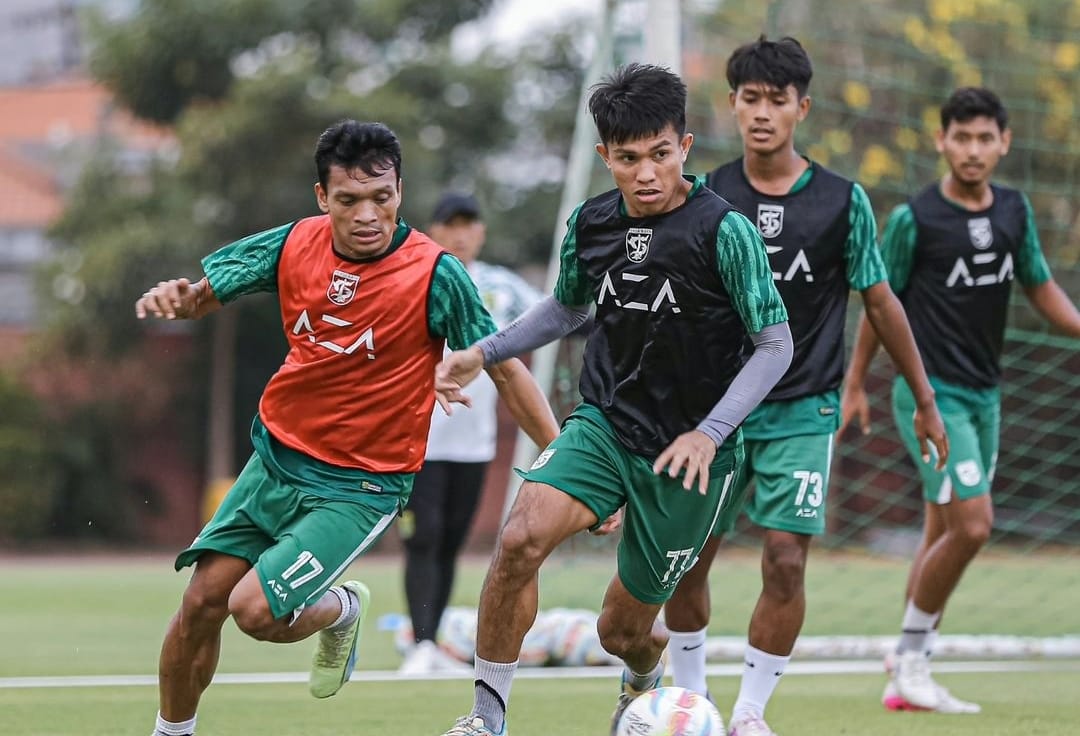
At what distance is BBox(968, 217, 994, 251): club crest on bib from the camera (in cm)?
674

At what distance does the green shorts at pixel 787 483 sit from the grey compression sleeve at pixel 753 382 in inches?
29.1

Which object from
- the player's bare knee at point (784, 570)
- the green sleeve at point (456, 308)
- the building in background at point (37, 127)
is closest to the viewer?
the green sleeve at point (456, 308)

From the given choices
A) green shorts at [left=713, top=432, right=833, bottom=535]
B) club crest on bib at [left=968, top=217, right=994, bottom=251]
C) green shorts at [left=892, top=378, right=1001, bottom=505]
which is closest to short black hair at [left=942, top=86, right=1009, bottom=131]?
club crest on bib at [left=968, top=217, right=994, bottom=251]

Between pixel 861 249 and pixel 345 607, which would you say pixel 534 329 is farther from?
pixel 861 249

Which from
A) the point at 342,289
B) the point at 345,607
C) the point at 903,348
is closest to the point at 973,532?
the point at 903,348

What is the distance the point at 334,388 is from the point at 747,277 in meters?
1.33

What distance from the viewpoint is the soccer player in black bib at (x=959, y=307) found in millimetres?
6625

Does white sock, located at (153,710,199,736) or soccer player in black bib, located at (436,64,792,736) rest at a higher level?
soccer player in black bib, located at (436,64,792,736)

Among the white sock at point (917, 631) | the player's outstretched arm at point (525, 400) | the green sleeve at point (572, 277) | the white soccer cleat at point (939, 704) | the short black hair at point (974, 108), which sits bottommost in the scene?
the white soccer cleat at point (939, 704)

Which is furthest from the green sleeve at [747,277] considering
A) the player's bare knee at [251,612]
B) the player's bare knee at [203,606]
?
the player's bare knee at [203,606]

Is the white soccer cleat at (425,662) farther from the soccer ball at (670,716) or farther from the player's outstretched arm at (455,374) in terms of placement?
the player's outstretched arm at (455,374)

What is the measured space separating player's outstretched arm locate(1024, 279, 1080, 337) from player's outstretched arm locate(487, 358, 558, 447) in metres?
2.80

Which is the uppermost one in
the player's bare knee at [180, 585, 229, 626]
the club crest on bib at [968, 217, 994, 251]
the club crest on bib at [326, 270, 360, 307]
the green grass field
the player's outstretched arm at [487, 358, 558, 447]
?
the club crest on bib at [968, 217, 994, 251]

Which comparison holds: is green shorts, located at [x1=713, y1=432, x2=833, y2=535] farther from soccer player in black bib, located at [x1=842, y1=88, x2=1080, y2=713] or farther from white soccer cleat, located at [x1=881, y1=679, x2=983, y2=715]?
white soccer cleat, located at [x1=881, y1=679, x2=983, y2=715]
